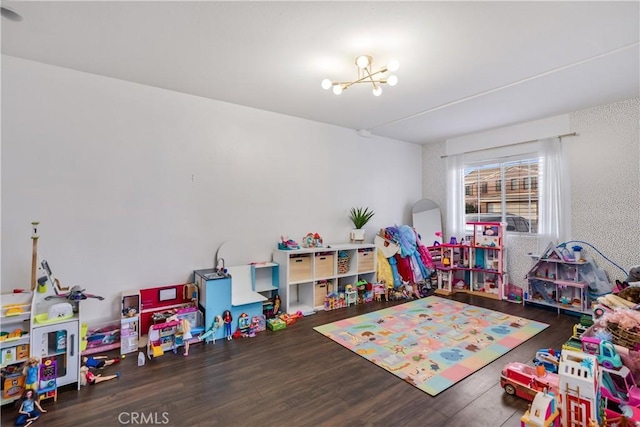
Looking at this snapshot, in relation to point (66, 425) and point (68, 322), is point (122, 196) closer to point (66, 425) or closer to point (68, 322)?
point (68, 322)

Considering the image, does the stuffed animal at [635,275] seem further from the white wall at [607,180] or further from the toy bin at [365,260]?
the toy bin at [365,260]

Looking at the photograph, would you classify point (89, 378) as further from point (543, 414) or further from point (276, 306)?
point (543, 414)

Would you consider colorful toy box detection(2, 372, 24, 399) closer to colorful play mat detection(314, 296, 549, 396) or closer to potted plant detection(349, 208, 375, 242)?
colorful play mat detection(314, 296, 549, 396)

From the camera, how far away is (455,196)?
204 inches

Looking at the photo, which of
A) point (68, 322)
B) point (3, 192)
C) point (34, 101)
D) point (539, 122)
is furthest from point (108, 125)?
point (539, 122)

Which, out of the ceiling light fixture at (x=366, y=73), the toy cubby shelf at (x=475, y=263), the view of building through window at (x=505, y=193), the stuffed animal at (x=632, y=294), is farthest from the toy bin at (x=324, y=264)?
the stuffed animal at (x=632, y=294)

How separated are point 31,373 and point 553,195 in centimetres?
571

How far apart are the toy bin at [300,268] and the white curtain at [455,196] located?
2944 mm

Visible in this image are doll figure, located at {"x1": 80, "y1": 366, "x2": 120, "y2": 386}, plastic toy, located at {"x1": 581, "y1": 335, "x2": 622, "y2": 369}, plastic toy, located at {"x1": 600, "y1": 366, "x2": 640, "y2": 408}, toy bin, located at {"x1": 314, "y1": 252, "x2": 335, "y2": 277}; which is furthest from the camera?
toy bin, located at {"x1": 314, "y1": 252, "x2": 335, "y2": 277}

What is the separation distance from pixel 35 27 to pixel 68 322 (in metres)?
2.17

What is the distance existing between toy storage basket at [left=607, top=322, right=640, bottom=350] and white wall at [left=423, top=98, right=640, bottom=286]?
6.69 feet

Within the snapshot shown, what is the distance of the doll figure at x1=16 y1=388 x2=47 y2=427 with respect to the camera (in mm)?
1742

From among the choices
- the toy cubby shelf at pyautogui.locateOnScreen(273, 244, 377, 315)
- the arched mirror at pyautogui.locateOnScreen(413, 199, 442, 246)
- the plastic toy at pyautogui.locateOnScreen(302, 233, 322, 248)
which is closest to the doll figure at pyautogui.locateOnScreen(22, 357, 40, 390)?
the toy cubby shelf at pyautogui.locateOnScreen(273, 244, 377, 315)

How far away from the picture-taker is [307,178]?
420 centimetres
